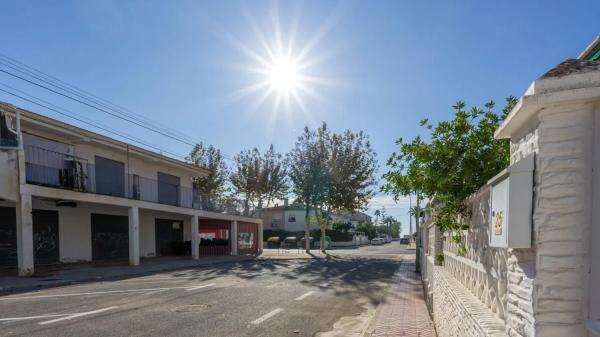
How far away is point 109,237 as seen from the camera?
24.4 metres

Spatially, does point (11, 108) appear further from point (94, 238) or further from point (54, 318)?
point (54, 318)

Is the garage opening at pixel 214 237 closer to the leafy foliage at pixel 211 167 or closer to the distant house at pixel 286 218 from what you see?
the leafy foliage at pixel 211 167

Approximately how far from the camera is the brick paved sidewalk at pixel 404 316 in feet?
23.4

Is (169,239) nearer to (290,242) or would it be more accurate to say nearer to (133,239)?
(133,239)

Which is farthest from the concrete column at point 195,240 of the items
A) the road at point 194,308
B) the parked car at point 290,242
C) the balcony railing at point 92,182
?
the parked car at point 290,242

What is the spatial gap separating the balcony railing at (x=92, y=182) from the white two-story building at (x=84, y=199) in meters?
0.04

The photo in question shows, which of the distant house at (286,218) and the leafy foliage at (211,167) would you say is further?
the distant house at (286,218)

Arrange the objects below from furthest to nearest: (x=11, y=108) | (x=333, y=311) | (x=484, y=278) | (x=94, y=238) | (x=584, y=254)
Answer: (x=94, y=238)
(x=11, y=108)
(x=333, y=311)
(x=484, y=278)
(x=584, y=254)

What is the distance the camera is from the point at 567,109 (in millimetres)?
2191

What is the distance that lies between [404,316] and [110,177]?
20.2 metres

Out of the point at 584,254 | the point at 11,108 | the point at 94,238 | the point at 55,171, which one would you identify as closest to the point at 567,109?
the point at 584,254

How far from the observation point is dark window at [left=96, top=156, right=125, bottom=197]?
22.7m

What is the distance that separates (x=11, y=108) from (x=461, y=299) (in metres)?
18.7

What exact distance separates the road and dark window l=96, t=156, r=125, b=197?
905 cm
